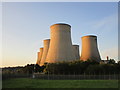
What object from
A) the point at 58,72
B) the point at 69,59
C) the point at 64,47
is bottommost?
the point at 58,72

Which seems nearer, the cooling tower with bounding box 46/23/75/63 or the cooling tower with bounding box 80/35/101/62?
the cooling tower with bounding box 46/23/75/63

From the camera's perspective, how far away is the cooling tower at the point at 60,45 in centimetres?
1747

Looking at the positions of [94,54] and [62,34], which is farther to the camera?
[94,54]

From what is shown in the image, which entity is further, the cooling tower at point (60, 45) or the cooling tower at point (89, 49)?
the cooling tower at point (89, 49)

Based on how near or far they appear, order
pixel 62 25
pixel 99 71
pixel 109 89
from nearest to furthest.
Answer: pixel 109 89 → pixel 99 71 → pixel 62 25

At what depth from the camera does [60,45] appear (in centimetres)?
1744

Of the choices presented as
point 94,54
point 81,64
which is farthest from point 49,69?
point 94,54

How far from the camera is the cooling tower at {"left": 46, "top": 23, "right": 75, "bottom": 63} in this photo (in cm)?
1747

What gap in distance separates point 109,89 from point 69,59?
37.2ft

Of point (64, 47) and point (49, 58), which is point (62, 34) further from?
point (49, 58)

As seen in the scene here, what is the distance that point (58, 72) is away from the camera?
17.6 metres

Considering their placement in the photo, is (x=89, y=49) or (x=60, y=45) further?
(x=89, y=49)

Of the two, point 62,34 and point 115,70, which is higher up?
point 62,34

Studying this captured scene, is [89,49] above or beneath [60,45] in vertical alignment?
beneath
